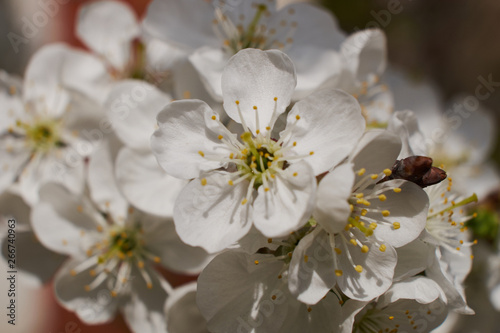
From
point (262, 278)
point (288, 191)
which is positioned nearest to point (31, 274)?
point (262, 278)

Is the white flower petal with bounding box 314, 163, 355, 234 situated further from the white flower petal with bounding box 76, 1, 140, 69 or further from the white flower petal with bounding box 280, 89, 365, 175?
the white flower petal with bounding box 76, 1, 140, 69

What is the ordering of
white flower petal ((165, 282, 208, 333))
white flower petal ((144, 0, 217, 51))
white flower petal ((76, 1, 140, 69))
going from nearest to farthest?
1. white flower petal ((165, 282, 208, 333))
2. white flower petal ((144, 0, 217, 51))
3. white flower petal ((76, 1, 140, 69))

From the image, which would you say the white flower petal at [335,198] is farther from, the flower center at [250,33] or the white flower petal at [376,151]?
the flower center at [250,33]

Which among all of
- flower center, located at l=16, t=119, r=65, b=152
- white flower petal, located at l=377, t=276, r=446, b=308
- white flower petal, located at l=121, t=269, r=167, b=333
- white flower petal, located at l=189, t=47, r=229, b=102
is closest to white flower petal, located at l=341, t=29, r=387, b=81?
white flower petal, located at l=189, t=47, r=229, b=102

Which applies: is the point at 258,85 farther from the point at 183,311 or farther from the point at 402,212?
the point at 183,311

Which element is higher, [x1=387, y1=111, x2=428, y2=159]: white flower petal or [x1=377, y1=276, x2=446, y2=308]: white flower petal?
[x1=387, y1=111, x2=428, y2=159]: white flower petal

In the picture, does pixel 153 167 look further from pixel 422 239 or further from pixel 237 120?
pixel 422 239


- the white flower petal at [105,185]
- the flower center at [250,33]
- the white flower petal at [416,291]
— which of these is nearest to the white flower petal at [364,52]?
the flower center at [250,33]

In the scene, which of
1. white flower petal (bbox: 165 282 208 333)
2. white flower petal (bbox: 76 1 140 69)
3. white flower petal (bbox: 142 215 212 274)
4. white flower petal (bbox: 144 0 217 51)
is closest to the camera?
white flower petal (bbox: 165 282 208 333)
